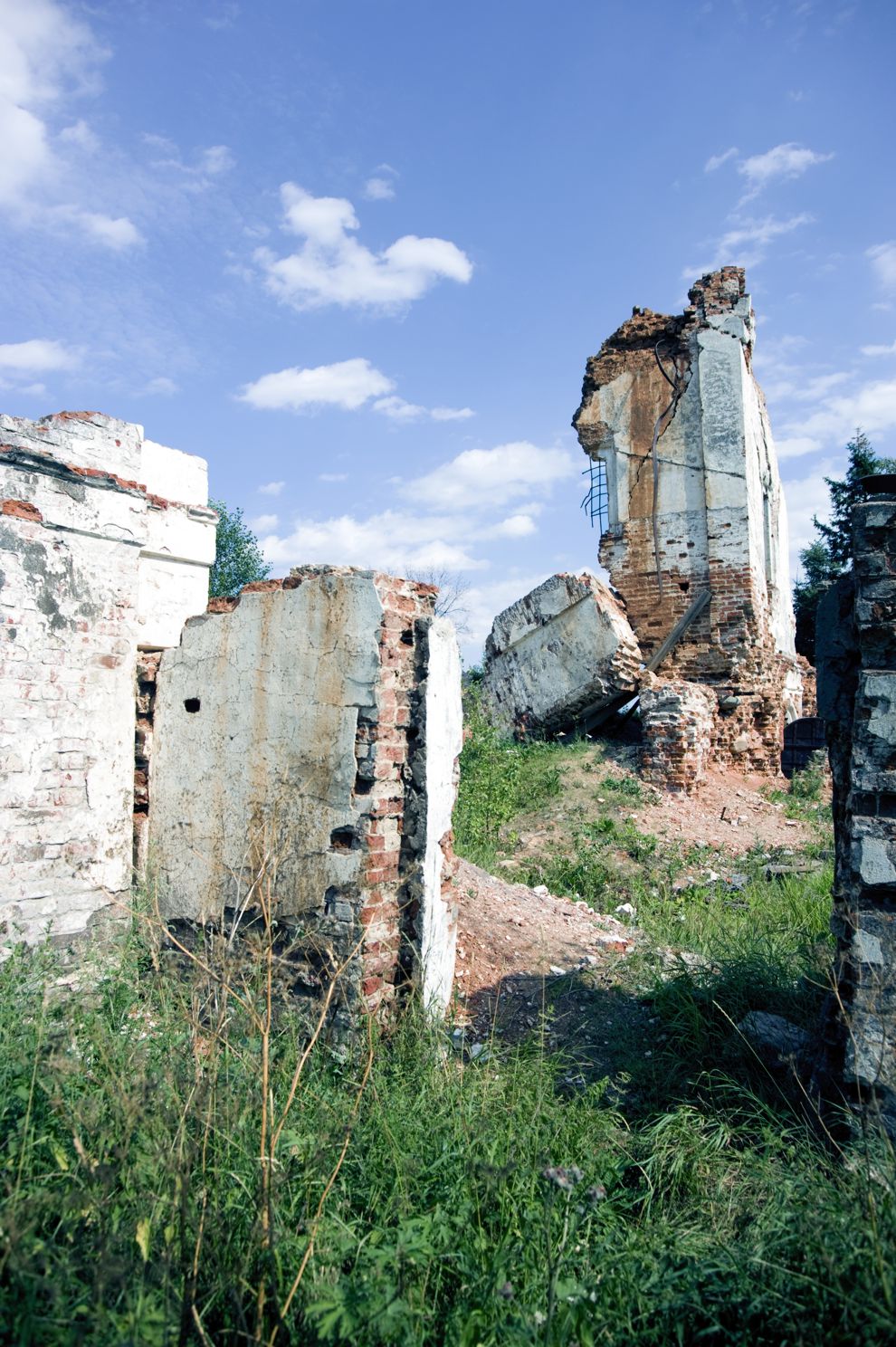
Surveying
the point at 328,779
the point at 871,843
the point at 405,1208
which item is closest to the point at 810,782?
the point at 871,843

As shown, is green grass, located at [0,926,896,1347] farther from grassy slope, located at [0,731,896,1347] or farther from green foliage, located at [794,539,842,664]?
green foliage, located at [794,539,842,664]

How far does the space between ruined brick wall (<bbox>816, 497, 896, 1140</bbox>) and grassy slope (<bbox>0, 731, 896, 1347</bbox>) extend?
0.99ft

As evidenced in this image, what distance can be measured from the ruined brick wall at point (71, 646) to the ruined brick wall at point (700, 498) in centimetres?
878

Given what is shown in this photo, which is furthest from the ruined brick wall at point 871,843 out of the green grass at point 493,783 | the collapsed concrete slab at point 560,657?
the collapsed concrete slab at point 560,657

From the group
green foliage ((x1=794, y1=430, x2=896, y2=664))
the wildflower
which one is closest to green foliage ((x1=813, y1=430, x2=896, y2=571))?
green foliage ((x1=794, y1=430, x2=896, y2=664))

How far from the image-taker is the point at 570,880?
26.2ft

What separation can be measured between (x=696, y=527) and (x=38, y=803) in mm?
10455

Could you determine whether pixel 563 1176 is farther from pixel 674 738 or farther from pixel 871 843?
pixel 674 738

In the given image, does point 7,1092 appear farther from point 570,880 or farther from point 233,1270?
point 570,880

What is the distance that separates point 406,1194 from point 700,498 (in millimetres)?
11586

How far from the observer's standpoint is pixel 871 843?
3037mm

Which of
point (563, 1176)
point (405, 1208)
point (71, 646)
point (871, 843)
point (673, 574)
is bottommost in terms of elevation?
point (405, 1208)

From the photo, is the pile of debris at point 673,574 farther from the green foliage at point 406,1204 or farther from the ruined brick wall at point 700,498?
the green foliage at point 406,1204

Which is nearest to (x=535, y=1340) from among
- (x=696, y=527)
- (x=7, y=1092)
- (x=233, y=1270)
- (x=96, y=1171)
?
(x=233, y=1270)
